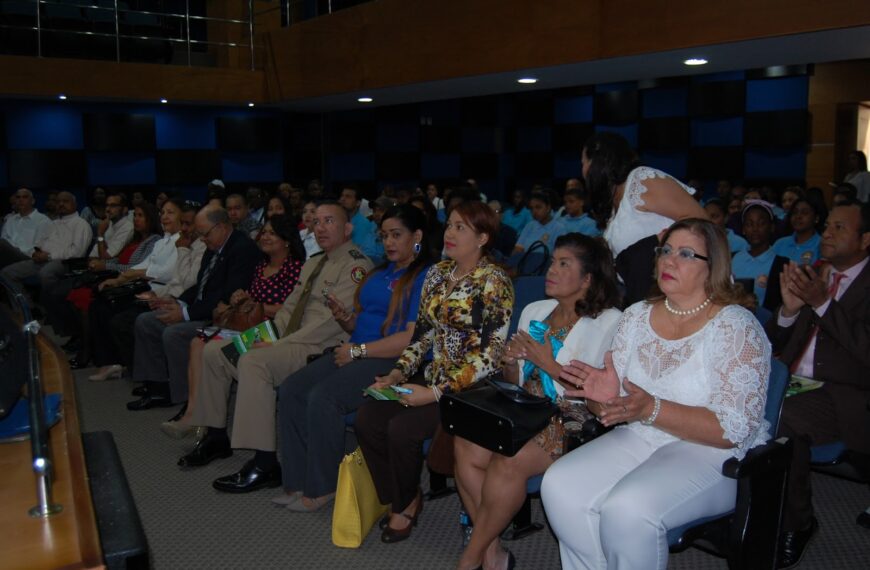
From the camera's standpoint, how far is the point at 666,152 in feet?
38.0

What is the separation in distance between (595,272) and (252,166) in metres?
9.53

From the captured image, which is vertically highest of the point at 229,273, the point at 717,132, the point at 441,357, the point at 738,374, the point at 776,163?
the point at 717,132

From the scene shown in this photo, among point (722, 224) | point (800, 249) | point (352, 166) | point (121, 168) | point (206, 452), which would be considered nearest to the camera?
point (206, 452)

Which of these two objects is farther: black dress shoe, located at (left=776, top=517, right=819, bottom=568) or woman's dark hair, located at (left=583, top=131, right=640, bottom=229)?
woman's dark hair, located at (left=583, top=131, right=640, bottom=229)

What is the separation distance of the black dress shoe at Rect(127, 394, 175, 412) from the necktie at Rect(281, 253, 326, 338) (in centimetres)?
146

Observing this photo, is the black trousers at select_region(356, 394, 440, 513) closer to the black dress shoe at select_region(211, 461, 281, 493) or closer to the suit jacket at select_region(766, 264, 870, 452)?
the black dress shoe at select_region(211, 461, 281, 493)

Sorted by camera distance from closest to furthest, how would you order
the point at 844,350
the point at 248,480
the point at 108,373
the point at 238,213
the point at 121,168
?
the point at 844,350 < the point at 248,480 < the point at 108,373 < the point at 238,213 < the point at 121,168

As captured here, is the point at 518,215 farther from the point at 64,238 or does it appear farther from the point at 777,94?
the point at 64,238

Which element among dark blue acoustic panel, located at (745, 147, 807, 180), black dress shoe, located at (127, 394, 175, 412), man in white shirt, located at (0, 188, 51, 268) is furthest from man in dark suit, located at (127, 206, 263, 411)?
dark blue acoustic panel, located at (745, 147, 807, 180)

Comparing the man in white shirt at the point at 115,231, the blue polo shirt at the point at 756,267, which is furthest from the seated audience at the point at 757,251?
the man in white shirt at the point at 115,231

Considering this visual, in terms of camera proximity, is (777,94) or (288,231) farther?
(777,94)

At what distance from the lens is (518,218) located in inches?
367

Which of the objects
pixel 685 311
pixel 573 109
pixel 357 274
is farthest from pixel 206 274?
pixel 573 109

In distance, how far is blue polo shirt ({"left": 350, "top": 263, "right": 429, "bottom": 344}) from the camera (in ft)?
11.3
